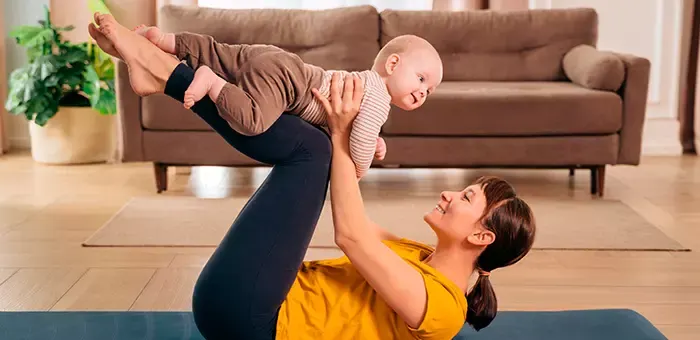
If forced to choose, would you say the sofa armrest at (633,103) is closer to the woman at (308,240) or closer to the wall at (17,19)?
the woman at (308,240)

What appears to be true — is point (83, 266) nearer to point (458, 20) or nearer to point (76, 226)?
point (76, 226)

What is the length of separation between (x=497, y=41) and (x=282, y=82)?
314 centimetres

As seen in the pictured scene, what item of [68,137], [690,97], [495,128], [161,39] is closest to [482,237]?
[161,39]

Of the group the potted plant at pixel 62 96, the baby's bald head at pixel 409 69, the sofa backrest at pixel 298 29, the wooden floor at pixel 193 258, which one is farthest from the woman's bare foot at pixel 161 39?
the potted plant at pixel 62 96

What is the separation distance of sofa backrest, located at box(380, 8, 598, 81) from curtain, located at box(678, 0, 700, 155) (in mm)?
1138

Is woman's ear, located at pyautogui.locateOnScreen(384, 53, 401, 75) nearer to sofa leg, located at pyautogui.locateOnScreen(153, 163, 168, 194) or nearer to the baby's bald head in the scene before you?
the baby's bald head

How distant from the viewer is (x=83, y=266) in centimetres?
283

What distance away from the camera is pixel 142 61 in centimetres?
152

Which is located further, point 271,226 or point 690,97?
point 690,97

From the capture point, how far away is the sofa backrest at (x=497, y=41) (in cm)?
450

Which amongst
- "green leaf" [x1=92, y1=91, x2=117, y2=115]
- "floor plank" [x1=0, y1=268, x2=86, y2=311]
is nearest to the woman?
"floor plank" [x1=0, y1=268, x2=86, y2=311]

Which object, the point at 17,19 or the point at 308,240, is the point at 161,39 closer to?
the point at 308,240

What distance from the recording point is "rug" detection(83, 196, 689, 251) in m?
3.15

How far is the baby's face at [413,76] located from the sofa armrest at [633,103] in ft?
8.18
